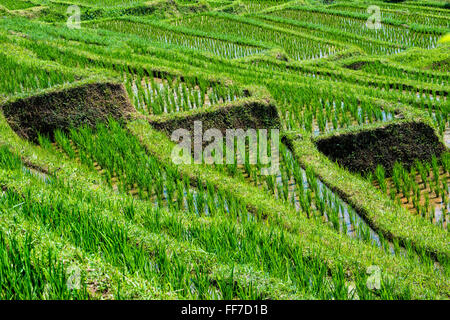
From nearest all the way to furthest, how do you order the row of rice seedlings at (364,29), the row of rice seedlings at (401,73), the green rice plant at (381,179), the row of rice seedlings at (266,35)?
the green rice plant at (381,179), the row of rice seedlings at (401,73), the row of rice seedlings at (266,35), the row of rice seedlings at (364,29)

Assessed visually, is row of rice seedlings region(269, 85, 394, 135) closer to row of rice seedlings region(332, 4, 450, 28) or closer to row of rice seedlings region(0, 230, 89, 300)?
row of rice seedlings region(0, 230, 89, 300)

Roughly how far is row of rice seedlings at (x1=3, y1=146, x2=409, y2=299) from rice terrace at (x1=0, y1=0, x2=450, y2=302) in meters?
0.01

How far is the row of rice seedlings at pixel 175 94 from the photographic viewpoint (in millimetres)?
7819

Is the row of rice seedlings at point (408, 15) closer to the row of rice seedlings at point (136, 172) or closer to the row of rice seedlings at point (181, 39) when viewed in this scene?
the row of rice seedlings at point (181, 39)

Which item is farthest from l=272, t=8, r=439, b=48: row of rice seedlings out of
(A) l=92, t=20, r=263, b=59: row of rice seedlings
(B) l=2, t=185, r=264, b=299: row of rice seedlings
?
(B) l=2, t=185, r=264, b=299: row of rice seedlings

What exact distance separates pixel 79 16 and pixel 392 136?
1513 cm

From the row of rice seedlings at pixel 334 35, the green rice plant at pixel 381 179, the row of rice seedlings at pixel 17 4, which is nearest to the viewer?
the green rice plant at pixel 381 179

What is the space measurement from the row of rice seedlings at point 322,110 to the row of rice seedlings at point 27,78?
3180 millimetres

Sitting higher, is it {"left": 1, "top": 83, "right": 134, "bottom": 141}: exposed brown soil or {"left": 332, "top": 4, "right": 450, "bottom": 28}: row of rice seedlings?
{"left": 332, "top": 4, "right": 450, "bottom": 28}: row of rice seedlings

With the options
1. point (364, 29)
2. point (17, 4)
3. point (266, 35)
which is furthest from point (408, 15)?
point (17, 4)

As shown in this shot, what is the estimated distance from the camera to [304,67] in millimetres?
11484

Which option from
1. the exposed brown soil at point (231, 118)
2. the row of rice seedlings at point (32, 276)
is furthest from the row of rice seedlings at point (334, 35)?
the row of rice seedlings at point (32, 276)

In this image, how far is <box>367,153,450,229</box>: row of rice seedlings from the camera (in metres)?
5.14
